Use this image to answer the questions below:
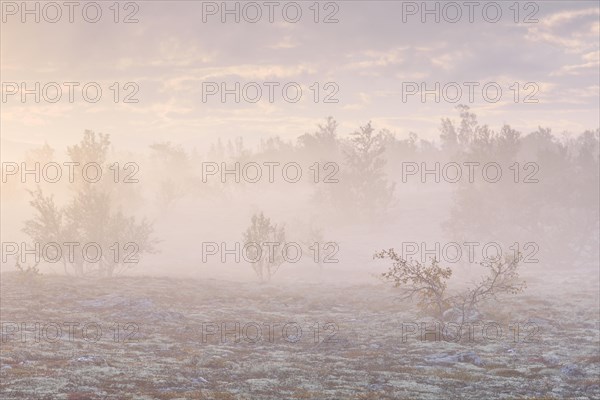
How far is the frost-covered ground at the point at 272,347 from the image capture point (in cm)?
1859

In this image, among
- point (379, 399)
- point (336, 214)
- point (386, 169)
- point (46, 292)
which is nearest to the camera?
point (379, 399)

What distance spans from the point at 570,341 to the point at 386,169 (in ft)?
377

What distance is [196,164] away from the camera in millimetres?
196000

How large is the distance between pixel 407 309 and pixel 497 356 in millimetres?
15336

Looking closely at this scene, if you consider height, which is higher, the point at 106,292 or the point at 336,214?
the point at 336,214

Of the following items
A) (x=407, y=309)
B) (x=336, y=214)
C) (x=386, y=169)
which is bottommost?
(x=407, y=309)

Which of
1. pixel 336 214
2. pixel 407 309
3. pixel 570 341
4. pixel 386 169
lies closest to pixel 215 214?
pixel 336 214

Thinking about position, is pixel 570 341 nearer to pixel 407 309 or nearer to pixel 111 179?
pixel 407 309

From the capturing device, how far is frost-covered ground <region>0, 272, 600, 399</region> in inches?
732

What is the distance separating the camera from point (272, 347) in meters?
27.7

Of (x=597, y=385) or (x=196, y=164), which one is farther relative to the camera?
(x=196, y=164)

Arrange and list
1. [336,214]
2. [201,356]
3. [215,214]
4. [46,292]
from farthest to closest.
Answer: [215,214]
[336,214]
[46,292]
[201,356]

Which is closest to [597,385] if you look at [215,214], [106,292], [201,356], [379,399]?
[379,399]

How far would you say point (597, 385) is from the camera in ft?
Result: 66.6
